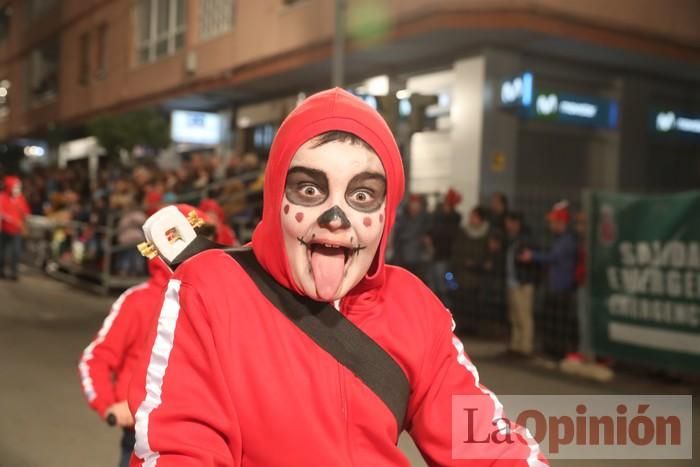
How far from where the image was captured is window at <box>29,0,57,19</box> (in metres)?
34.2

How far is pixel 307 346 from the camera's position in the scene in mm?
1860

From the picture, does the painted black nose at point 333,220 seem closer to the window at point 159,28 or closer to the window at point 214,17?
the window at point 214,17

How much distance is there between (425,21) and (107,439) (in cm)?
988

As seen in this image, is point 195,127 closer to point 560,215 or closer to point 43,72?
point 560,215

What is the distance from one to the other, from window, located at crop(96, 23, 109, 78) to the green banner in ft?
74.4

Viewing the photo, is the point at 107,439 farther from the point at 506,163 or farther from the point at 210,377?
the point at 506,163

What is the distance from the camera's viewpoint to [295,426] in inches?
69.9

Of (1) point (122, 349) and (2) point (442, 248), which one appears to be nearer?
(1) point (122, 349)

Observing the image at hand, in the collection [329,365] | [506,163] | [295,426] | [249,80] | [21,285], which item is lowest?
[21,285]

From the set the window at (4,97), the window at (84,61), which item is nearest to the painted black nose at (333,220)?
the window at (84,61)

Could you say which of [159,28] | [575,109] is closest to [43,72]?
[159,28]

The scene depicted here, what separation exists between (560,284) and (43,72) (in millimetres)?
31327

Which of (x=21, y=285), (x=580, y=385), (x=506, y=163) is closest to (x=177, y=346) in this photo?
(x=580, y=385)

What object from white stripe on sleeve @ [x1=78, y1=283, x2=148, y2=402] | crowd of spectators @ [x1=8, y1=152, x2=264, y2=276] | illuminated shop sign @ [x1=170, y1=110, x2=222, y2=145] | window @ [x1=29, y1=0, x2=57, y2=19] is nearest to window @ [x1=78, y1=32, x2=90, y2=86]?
window @ [x1=29, y1=0, x2=57, y2=19]
